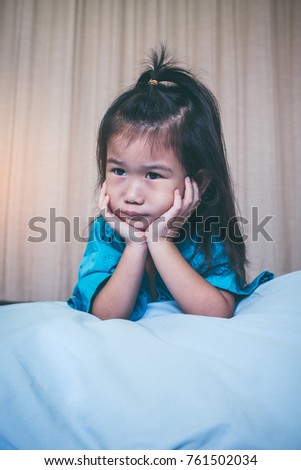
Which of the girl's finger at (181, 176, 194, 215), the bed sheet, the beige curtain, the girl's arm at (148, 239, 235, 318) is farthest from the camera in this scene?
the beige curtain

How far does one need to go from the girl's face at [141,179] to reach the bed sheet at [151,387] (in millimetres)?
380

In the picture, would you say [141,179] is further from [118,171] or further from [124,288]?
[124,288]

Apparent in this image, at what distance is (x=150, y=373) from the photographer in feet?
1.77

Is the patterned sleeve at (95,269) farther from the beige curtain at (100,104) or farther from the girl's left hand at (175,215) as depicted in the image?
the beige curtain at (100,104)

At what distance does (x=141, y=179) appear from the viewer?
0.98 m

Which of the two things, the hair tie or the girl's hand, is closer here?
the girl's hand

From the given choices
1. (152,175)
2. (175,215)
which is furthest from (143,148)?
(175,215)

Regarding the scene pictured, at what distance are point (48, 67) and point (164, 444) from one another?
3174mm

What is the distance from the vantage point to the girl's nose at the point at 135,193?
0.98m

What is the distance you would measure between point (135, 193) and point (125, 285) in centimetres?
21

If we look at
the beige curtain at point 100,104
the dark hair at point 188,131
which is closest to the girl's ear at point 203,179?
the dark hair at point 188,131

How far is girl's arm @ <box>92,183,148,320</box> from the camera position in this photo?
3.09 feet

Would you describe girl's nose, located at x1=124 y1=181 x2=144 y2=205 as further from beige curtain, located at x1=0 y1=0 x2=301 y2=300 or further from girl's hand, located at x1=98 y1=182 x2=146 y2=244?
beige curtain, located at x1=0 y1=0 x2=301 y2=300

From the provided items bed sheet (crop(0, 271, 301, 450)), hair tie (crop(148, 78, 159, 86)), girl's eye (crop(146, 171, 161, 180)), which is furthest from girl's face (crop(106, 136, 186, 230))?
bed sheet (crop(0, 271, 301, 450))
